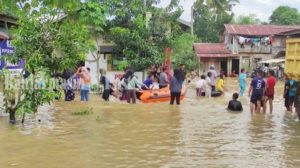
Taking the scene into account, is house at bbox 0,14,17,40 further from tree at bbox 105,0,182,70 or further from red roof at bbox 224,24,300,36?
red roof at bbox 224,24,300,36

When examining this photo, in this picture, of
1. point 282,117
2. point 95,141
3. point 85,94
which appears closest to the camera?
point 95,141

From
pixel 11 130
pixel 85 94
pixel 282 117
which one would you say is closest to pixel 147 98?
pixel 85 94

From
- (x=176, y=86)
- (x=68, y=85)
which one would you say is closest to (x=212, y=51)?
(x=68, y=85)

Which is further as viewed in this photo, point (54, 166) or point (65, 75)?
point (65, 75)

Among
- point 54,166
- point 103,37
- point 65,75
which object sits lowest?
point 54,166

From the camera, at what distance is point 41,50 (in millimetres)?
12594

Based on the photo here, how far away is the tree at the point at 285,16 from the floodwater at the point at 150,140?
5775 centimetres

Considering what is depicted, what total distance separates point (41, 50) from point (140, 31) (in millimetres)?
13037

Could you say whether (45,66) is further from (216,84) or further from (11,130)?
(216,84)

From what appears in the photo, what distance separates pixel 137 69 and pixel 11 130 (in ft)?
47.6

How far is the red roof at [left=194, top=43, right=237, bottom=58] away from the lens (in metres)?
52.8

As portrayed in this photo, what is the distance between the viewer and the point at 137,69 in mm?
25562

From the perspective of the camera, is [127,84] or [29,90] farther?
[127,84]

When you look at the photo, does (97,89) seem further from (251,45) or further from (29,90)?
(251,45)
